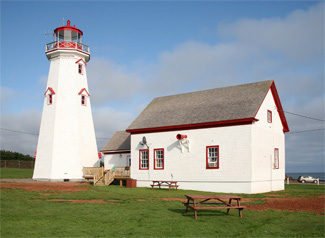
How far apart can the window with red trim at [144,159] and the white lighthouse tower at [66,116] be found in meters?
6.98

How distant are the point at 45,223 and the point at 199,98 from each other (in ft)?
59.2

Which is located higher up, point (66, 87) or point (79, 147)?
point (66, 87)

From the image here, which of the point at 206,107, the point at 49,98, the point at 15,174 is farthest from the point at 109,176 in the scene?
the point at 15,174

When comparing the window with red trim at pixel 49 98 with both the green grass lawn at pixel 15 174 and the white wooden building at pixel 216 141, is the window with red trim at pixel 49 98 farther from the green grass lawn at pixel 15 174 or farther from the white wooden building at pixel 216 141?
the green grass lawn at pixel 15 174

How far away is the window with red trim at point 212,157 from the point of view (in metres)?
21.8

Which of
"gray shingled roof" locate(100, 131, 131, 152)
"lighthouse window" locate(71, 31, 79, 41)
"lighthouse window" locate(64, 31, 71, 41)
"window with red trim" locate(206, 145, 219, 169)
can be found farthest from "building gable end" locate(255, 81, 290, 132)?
"lighthouse window" locate(64, 31, 71, 41)

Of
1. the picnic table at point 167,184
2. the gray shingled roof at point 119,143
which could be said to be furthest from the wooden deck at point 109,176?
the picnic table at point 167,184

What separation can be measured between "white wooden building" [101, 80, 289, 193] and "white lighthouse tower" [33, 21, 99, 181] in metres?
6.26

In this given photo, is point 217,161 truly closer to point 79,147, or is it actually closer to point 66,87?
point 79,147

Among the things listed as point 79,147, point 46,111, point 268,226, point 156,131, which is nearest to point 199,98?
point 156,131

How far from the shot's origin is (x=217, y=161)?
2178 cm

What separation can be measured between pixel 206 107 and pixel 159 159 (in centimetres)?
524

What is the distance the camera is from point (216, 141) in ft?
71.9

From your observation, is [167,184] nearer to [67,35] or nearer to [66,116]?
[66,116]
